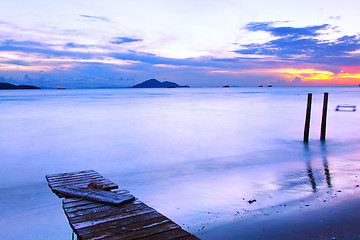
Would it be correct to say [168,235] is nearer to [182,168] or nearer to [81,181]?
[81,181]

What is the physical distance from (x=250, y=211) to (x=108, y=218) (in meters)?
3.60

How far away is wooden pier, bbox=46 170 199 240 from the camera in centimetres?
351

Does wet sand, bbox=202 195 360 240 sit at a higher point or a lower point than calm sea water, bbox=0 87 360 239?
higher

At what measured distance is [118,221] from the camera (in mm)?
3898

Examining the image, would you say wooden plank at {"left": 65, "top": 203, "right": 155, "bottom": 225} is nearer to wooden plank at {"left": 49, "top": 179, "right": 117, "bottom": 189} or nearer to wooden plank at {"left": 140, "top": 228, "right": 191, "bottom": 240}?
wooden plank at {"left": 140, "top": 228, "right": 191, "bottom": 240}

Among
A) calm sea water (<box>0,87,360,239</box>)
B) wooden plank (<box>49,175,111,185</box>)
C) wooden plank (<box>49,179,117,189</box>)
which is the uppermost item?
wooden plank (<box>49,179,117,189</box>)

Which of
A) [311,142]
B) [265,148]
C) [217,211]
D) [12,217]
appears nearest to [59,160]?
[12,217]

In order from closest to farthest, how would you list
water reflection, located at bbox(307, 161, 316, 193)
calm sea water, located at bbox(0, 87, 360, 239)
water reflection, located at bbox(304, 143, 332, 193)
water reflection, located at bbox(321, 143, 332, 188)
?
calm sea water, located at bbox(0, 87, 360, 239) → water reflection, located at bbox(307, 161, 316, 193) → water reflection, located at bbox(304, 143, 332, 193) → water reflection, located at bbox(321, 143, 332, 188)

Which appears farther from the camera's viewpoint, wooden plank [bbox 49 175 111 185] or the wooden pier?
wooden plank [bbox 49 175 111 185]

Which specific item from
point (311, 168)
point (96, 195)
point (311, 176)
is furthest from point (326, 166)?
point (96, 195)

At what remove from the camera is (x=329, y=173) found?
9477mm


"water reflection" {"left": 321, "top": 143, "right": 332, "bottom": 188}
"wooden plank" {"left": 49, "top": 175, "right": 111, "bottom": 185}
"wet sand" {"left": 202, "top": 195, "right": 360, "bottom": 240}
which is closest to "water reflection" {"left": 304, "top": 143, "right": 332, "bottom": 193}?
"water reflection" {"left": 321, "top": 143, "right": 332, "bottom": 188}

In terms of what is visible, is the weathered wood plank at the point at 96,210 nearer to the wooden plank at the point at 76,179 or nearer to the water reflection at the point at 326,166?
the wooden plank at the point at 76,179

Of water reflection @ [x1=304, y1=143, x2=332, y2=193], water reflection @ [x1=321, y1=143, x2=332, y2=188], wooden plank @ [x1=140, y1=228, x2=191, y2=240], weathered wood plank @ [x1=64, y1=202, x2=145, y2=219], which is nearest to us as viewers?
wooden plank @ [x1=140, y1=228, x2=191, y2=240]
